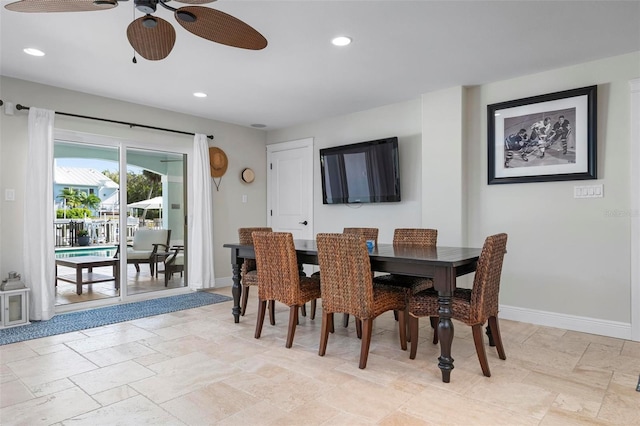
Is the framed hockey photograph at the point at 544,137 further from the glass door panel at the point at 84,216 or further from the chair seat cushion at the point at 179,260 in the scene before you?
the glass door panel at the point at 84,216

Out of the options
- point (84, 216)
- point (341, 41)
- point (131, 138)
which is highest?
point (341, 41)

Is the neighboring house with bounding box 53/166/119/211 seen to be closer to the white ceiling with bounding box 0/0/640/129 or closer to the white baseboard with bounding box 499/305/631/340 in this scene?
the white ceiling with bounding box 0/0/640/129

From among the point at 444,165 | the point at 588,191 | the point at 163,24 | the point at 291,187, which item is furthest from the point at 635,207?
the point at 291,187

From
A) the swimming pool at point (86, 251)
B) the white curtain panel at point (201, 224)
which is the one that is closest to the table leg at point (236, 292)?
the white curtain panel at point (201, 224)

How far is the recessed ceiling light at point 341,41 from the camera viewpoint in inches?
117

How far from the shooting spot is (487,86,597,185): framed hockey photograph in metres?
3.46

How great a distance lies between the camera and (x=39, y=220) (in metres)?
3.89

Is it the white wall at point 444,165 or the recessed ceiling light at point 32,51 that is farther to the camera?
the white wall at point 444,165

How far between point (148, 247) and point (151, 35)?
11.2 ft

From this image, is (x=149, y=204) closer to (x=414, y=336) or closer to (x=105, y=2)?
(x=105, y=2)

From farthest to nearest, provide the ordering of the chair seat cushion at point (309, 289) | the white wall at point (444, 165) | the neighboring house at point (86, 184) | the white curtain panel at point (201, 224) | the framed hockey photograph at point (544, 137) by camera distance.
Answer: the white curtain panel at point (201, 224) < the neighboring house at point (86, 184) < the white wall at point (444, 165) < the framed hockey photograph at point (544, 137) < the chair seat cushion at point (309, 289)

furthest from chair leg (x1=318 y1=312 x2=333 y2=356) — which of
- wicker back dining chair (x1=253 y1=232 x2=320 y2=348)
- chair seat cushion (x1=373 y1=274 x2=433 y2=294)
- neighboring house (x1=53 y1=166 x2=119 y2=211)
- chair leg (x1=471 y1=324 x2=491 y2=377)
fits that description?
neighboring house (x1=53 y1=166 x2=119 y2=211)

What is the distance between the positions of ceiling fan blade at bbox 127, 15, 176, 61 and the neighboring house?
2.64 m

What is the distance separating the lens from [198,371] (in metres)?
2.58
